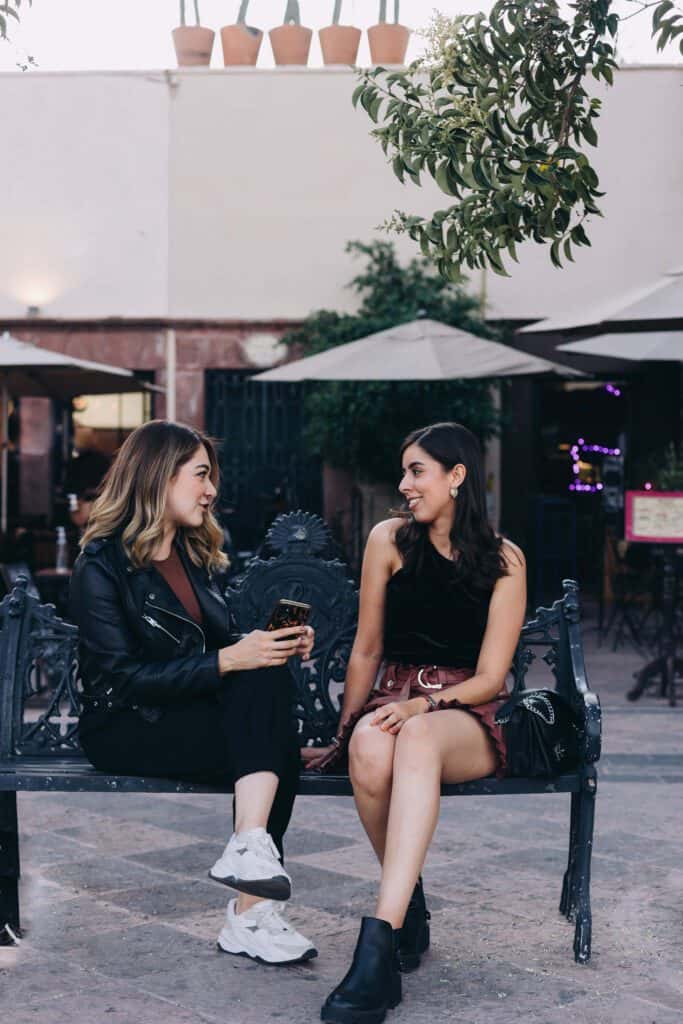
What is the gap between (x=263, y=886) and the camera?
3719 mm

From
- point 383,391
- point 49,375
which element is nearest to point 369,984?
point 49,375

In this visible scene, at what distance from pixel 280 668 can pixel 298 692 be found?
0.63 metres

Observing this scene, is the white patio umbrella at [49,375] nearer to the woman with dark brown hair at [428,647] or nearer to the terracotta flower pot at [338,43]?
the terracotta flower pot at [338,43]

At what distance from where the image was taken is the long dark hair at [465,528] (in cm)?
423

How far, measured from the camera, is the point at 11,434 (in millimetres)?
15016

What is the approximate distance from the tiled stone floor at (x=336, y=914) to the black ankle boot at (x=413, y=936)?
40mm

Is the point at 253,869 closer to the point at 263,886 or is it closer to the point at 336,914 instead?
the point at 263,886

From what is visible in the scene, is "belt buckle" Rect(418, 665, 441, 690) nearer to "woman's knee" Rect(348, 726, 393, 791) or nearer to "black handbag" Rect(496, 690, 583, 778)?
"black handbag" Rect(496, 690, 583, 778)

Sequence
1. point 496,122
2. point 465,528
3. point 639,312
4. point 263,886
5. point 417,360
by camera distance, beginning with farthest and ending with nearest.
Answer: point 417,360 → point 639,312 → point 496,122 → point 465,528 → point 263,886

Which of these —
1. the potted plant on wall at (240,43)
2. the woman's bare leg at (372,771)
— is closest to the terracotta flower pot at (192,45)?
the potted plant on wall at (240,43)

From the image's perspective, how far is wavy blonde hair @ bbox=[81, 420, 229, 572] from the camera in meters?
4.15

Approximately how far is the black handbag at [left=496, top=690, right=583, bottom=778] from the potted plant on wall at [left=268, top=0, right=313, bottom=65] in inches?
475

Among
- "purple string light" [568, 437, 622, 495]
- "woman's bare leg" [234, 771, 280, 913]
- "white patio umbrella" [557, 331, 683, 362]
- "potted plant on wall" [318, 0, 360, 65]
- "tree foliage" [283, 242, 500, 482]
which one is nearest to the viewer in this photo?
"woman's bare leg" [234, 771, 280, 913]

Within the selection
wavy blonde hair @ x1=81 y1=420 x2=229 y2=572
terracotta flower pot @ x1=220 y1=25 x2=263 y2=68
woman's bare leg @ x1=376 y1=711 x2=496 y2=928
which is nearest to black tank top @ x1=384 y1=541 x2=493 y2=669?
woman's bare leg @ x1=376 y1=711 x2=496 y2=928
